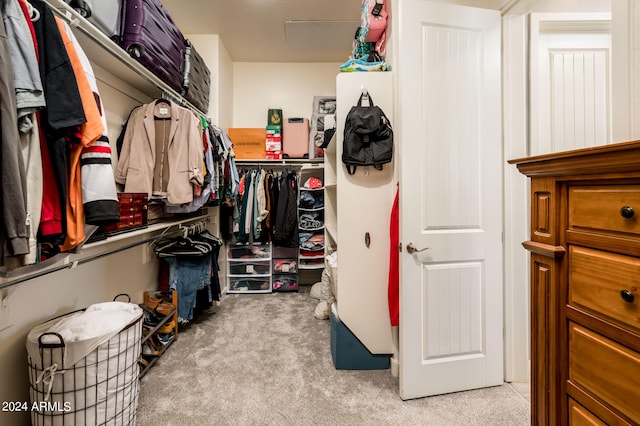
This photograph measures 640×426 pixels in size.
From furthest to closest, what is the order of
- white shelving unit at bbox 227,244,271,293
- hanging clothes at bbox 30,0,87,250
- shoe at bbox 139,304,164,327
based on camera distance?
white shelving unit at bbox 227,244,271,293 → shoe at bbox 139,304,164,327 → hanging clothes at bbox 30,0,87,250

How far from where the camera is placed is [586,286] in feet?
2.29

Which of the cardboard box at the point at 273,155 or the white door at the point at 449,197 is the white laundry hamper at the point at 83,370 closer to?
the white door at the point at 449,197

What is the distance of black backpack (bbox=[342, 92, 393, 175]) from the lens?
1.63m

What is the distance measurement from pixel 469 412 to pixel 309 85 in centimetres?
376

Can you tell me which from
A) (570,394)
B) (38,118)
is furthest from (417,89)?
(38,118)

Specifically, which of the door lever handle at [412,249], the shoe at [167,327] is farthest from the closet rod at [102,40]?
the door lever handle at [412,249]

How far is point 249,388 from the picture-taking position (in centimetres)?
166

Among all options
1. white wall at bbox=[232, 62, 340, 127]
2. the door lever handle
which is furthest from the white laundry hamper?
white wall at bbox=[232, 62, 340, 127]

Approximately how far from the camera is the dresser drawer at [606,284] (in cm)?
60

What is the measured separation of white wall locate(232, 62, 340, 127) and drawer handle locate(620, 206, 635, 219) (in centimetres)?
362

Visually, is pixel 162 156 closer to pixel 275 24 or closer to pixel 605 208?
pixel 275 24

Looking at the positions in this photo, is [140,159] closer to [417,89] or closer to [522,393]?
[417,89]

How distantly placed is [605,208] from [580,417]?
524 mm

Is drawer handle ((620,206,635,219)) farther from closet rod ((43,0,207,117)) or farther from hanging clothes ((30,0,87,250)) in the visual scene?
closet rod ((43,0,207,117))
